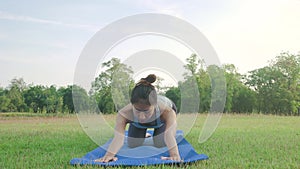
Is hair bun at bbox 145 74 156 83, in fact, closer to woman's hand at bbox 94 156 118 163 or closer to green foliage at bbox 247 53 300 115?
woman's hand at bbox 94 156 118 163

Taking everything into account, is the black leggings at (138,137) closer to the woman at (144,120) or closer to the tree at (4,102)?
the woman at (144,120)

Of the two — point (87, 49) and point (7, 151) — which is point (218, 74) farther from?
point (7, 151)

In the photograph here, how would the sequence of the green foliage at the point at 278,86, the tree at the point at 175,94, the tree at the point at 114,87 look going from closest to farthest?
the tree at the point at 114,87, the tree at the point at 175,94, the green foliage at the point at 278,86

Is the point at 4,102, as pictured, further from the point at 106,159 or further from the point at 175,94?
the point at 106,159

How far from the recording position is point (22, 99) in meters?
20.1

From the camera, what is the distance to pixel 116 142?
379cm

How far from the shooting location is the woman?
3.75 meters

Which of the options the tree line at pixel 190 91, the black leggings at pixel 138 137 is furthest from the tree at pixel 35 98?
the black leggings at pixel 138 137

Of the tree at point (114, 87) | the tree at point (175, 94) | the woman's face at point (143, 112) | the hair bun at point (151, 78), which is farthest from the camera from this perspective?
the tree at point (175, 94)

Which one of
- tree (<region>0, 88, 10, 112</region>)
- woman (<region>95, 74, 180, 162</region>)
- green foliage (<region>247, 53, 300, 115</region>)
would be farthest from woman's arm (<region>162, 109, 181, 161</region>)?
green foliage (<region>247, 53, 300, 115</region>)

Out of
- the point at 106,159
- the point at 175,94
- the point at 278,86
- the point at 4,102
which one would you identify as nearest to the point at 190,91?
the point at 175,94

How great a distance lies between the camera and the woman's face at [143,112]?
382 cm

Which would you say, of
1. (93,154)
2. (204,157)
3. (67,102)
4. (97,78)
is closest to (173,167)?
(204,157)

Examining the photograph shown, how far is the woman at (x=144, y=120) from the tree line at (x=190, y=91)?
1.72ft
